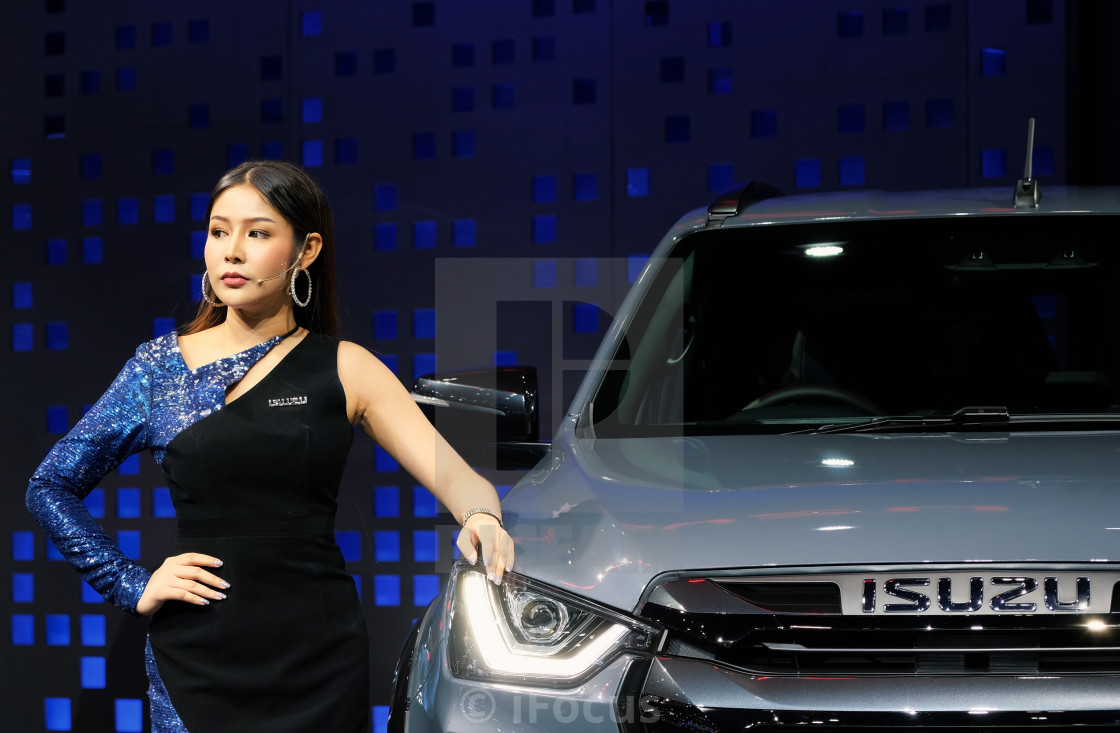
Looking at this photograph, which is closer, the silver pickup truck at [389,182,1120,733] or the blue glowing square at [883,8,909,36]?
the silver pickup truck at [389,182,1120,733]

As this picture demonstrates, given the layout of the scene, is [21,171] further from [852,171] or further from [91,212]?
[852,171]

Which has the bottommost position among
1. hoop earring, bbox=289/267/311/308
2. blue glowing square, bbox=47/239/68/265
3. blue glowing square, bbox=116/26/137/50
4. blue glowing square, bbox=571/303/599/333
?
hoop earring, bbox=289/267/311/308

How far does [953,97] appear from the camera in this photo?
4770 mm

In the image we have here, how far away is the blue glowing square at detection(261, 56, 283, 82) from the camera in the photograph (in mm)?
5211

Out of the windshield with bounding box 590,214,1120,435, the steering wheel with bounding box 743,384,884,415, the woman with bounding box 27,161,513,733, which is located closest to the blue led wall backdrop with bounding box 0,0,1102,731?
the windshield with bounding box 590,214,1120,435

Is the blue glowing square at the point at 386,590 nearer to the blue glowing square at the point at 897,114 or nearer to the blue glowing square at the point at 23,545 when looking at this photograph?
the blue glowing square at the point at 23,545

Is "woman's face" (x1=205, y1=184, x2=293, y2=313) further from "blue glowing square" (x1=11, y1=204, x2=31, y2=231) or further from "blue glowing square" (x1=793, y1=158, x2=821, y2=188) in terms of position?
"blue glowing square" (x1=11, y1=204, x2=31, y2=231)

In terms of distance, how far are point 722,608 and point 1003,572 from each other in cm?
39

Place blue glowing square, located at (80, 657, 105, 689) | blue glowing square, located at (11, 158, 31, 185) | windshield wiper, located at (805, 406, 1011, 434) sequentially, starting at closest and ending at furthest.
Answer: windshield wiper, located at (805, 406, 1011, 434) < blue glowing square, located at (80, 657, 105, 689) < blue glowing square, located at (11, 158, 31, 185)

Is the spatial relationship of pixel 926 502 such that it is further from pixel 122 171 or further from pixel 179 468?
pixel 122 171

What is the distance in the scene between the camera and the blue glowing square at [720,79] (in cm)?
493

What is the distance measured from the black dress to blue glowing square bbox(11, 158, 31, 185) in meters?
4.05

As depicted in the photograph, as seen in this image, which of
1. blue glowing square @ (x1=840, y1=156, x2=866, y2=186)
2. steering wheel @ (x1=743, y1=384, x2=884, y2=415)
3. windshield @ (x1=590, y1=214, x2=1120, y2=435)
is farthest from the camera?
blue glowing square @ (x1=840, y1=156, x2=866, y2=186)

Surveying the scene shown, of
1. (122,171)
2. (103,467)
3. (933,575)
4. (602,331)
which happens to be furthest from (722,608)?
(122,171)
